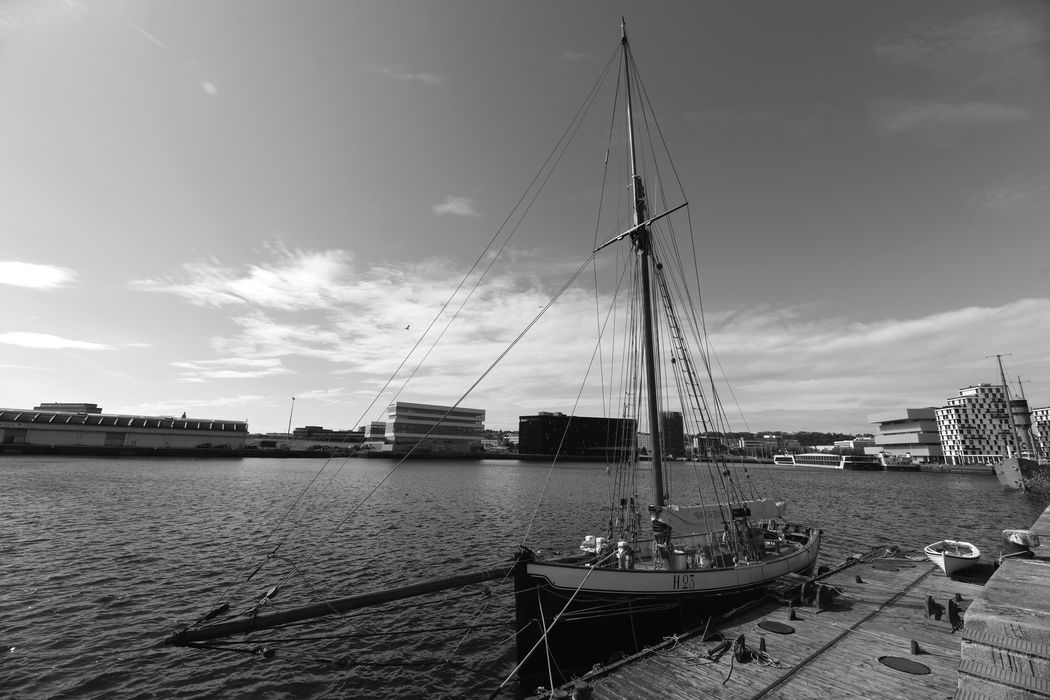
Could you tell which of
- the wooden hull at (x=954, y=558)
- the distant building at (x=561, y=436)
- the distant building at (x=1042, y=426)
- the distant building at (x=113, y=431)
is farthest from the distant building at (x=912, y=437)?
the distant building at (x=113, y=431)

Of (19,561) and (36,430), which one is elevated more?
(36,430)

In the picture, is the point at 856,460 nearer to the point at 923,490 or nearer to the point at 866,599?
the point at 923,490

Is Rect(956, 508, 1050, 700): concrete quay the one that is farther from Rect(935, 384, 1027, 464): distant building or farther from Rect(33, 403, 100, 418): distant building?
Rect(33, 403, 100, 418): distant building

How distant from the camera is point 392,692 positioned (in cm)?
1291

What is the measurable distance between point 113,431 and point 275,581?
147742mm

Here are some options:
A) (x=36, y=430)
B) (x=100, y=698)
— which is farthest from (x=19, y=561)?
(x=36, y=430)

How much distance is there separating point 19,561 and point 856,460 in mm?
186899

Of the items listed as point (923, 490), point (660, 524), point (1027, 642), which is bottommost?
point (923, 490)

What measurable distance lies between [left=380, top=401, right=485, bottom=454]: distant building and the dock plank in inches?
5452

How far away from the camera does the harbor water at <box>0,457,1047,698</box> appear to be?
13.4 metres

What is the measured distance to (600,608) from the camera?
13562 millimetres

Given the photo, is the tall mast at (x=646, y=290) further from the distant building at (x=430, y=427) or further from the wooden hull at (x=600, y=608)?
the distant building at (x=430, y=427)

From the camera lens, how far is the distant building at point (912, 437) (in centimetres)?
15088

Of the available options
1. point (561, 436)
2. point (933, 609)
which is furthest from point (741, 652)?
point (561, 436)
